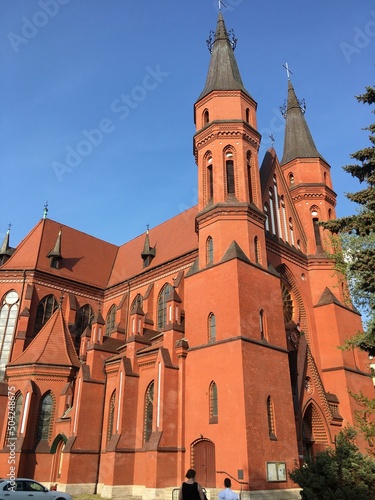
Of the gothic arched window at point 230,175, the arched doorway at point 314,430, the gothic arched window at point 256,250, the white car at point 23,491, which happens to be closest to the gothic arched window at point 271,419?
the arched doorway at point 314,430

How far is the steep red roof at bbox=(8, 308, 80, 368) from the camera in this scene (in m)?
25.4

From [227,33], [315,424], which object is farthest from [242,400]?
[227,33]

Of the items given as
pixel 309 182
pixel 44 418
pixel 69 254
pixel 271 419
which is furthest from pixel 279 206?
pixel 44 418

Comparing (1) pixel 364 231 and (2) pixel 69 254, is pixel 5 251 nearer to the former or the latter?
(2) pixel 69 254

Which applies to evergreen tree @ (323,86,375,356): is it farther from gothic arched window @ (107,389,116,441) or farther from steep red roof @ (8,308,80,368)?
steep red roof @ (8,308,80,368)

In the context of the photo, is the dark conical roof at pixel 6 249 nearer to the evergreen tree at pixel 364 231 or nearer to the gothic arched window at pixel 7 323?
the gothic arched window at pixel 7 323

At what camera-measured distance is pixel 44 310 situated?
30141 millimetres

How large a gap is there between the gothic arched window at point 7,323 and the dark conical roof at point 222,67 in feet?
58.5

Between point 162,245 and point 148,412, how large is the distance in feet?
41.9

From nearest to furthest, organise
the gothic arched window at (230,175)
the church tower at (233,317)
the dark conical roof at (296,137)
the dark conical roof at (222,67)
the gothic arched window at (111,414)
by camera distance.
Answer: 1. the church tower at (233,317)
2. the gothic arched window at (111,414)
3. the gothic arched window at (230,175)
4. the dark conical roof at (222,67)
5. the dark conical roof at (296,137)

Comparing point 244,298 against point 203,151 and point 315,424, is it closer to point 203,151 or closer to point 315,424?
point 315,424

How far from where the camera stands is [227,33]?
29000 mm

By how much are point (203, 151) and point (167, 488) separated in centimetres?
1614

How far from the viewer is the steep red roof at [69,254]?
103 feet
